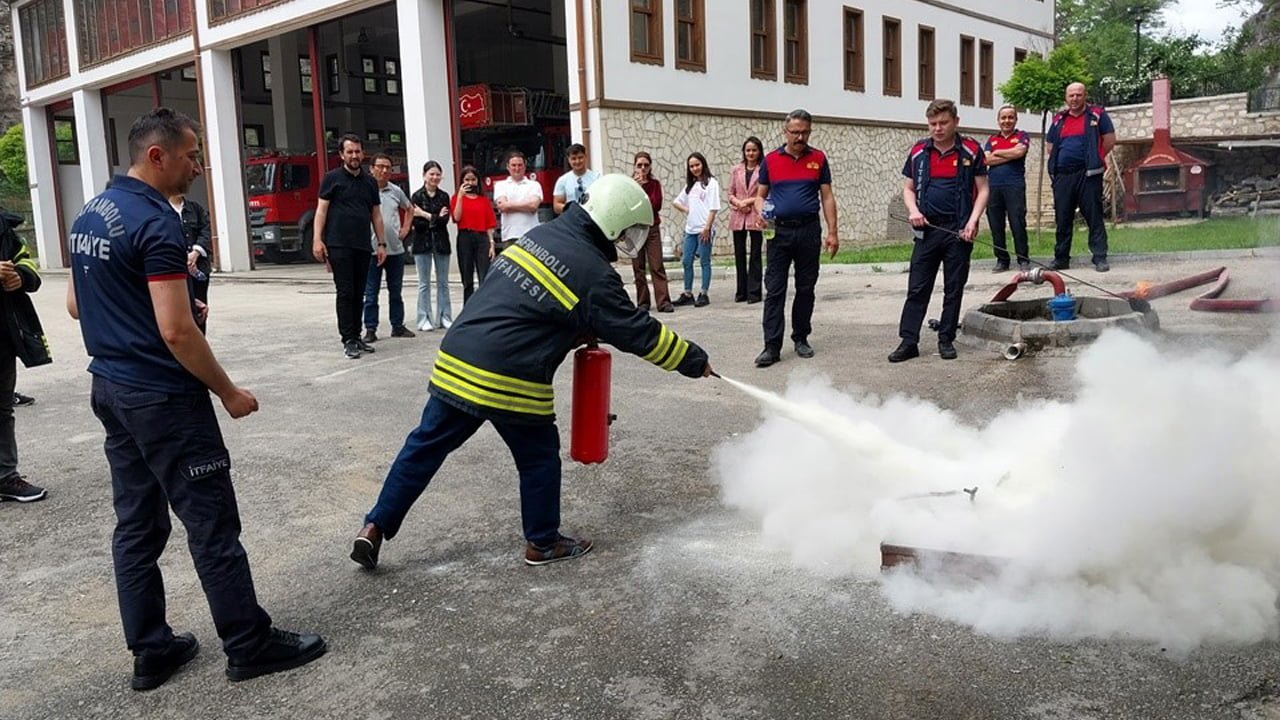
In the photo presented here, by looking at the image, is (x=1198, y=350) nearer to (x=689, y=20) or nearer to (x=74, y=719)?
(x=74, y=719)

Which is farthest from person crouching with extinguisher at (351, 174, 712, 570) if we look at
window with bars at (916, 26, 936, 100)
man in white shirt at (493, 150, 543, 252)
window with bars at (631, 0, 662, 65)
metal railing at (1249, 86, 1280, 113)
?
window with bars at (916, 26, 936, 100)

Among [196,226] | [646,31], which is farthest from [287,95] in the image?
[196,226]

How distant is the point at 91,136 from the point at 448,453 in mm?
29622

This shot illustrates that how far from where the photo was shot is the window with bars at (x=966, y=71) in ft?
89.9

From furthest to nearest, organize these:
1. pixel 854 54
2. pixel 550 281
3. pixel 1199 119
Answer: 1. pixel 1199 119
2. pixel 854 54
3. pixel 550 281

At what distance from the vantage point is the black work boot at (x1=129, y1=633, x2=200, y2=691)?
3.15m

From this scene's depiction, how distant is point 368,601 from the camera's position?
373cm

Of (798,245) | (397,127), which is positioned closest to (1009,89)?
(798,245)

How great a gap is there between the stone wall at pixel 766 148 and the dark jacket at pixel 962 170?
387 inches

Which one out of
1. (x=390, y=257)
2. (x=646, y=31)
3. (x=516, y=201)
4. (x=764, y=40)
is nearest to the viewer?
(x=390, y=257)

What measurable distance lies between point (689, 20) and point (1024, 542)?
56.6ft

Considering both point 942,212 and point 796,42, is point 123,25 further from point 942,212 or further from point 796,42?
point 942,212

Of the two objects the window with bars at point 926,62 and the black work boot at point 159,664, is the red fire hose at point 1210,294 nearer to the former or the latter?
the black work boot at point 159,664

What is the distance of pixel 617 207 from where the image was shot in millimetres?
3824
